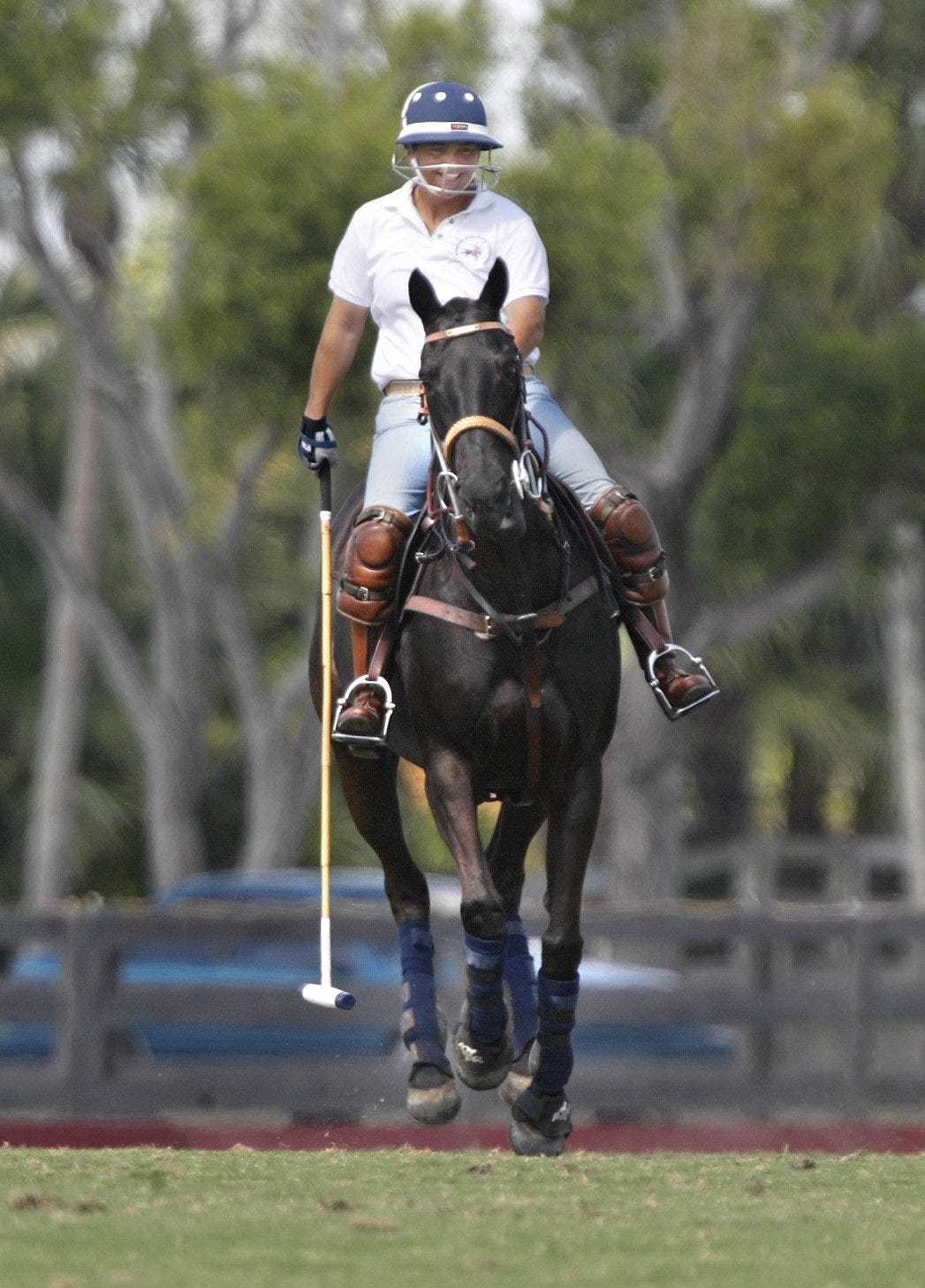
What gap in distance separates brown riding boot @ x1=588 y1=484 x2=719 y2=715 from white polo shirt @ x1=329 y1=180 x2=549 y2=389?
0.62 m

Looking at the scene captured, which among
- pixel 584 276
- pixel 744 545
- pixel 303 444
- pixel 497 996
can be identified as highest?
pixel 584 276

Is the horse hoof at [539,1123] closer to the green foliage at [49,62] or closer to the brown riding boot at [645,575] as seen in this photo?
the brown riding boot at [645,575]

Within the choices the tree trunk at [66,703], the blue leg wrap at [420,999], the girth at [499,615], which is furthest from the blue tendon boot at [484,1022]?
the tree trunk at [66,703]

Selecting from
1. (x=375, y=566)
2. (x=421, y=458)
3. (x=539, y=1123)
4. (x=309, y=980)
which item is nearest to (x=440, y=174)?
(x=421, y=458)

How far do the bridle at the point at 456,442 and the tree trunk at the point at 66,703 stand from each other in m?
14.1

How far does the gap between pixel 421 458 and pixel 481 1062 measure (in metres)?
1.97

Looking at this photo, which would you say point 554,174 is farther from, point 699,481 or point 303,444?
point 303,444

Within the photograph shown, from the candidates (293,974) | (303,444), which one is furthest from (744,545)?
(303,444)

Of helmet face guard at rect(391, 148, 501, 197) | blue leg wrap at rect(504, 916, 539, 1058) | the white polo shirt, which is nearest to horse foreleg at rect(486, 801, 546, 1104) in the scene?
blue leg wrap at rect(504, 916, 539, 1058)

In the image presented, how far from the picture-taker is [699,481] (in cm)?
2020

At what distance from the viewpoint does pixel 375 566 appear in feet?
25.9

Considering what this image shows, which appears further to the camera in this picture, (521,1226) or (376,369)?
(376,369)

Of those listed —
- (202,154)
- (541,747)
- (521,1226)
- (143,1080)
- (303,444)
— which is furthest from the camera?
(202,154)

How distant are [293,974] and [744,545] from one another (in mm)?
7174
